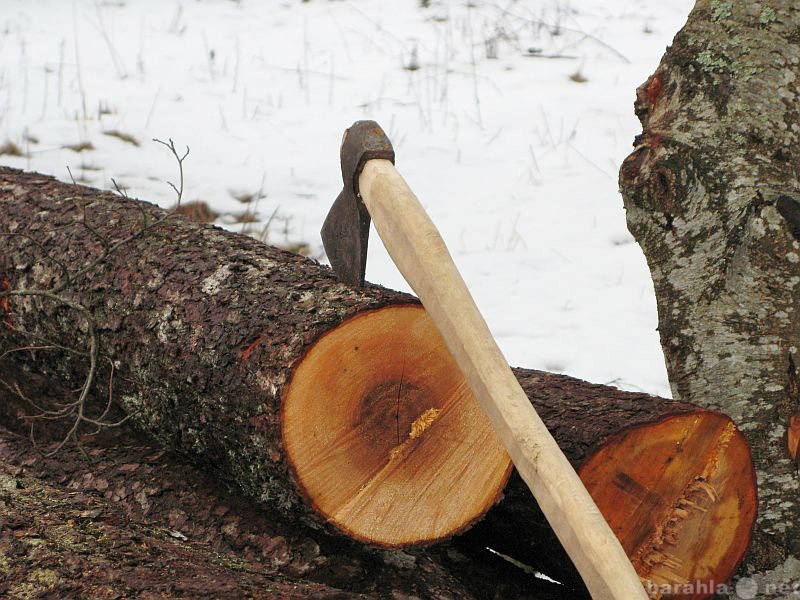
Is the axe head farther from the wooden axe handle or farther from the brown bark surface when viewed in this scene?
the brown bark surface

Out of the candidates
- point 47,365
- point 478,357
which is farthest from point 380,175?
point 47,365

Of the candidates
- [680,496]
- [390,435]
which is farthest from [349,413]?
[680,496]

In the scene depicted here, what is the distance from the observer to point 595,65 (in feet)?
19.7

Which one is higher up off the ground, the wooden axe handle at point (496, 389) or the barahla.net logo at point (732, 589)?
the wooden axe handle at point (496, 389)

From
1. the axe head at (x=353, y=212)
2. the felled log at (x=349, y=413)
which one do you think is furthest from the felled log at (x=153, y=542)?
the axe head at (x=353, y=212)

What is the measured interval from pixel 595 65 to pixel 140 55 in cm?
300

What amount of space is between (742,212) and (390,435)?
940mm

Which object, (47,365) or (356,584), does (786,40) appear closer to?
(356,584)

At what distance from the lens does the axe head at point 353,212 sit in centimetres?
189

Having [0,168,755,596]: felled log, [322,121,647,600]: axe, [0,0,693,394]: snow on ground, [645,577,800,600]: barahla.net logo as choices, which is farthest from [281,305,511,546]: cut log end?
[0,0,693,394]: snow on ground

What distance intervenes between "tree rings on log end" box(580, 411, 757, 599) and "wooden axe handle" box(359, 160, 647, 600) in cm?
44

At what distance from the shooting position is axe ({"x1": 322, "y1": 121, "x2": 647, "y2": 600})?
4.60 ft

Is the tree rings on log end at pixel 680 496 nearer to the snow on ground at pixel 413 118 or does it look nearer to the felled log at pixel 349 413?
the felled log at pixel 349 413

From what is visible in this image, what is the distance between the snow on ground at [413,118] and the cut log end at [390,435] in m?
1.64
